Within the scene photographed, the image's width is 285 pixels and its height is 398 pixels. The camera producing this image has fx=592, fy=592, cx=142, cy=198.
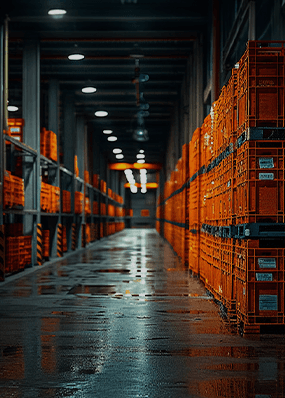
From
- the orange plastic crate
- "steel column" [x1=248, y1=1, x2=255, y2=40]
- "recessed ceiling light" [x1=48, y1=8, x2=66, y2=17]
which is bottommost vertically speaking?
the orange plastic crate

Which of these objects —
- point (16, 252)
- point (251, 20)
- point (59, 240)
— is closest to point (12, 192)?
point (16, 252)

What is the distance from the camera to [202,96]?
52.7 ft

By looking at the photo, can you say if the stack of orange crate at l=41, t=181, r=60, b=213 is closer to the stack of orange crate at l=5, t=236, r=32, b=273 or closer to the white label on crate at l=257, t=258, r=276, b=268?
the stack of orange crate at l=5, t=236, r=32, b=273

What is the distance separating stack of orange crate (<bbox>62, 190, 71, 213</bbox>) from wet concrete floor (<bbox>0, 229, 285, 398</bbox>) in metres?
10.1

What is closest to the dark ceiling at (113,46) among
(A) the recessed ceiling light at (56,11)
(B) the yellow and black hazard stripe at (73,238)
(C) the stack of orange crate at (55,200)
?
(A) the recessed ceiling light at (56,11)

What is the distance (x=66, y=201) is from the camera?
20750mm

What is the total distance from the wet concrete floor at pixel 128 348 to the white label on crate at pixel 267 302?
0.33 metres

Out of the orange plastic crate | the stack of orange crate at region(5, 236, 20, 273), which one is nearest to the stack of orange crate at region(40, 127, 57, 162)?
the stack of orange crate at region(5, 236, 20, 273)

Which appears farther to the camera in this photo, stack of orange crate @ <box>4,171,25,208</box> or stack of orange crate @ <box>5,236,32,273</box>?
stack of orange crate @ <box>5,236,32,273</box>

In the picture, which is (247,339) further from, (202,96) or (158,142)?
(158,142)

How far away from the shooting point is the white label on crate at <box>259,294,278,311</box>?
20.7 ft

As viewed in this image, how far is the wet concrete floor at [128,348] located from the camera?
4.32m

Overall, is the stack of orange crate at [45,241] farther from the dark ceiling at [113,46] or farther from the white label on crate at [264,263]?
the white label on crate at [264,263]

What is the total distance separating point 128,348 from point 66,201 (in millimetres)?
15386
